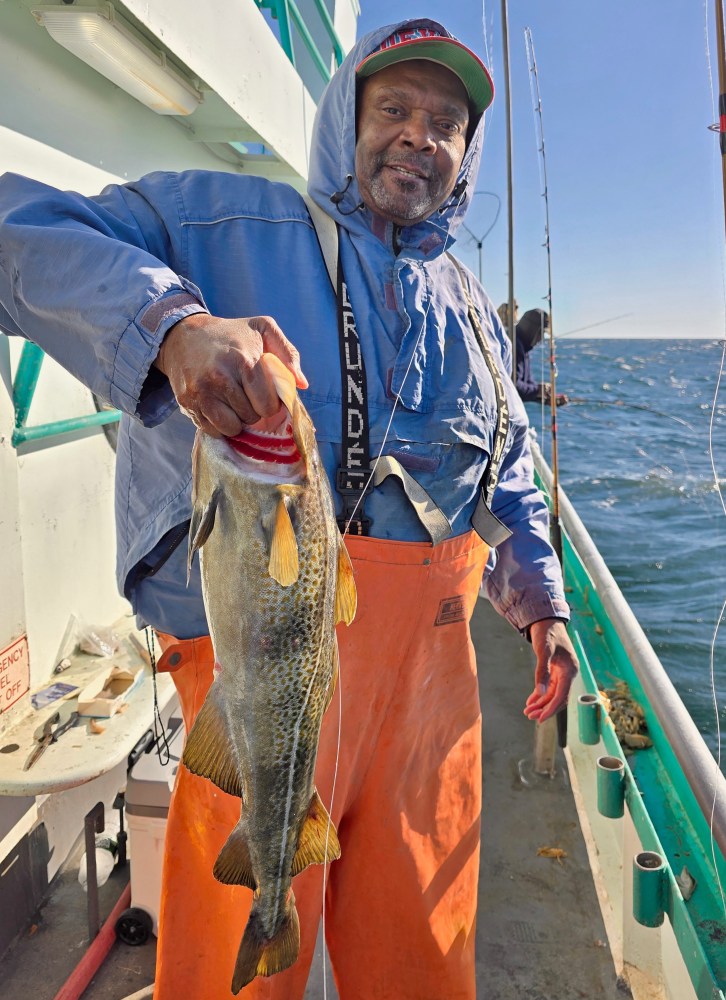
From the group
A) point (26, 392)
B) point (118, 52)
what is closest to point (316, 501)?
point (26, 392)

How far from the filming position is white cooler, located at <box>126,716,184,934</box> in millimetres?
2988

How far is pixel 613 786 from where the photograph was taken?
290 centimetres

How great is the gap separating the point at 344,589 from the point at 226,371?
1.72ft

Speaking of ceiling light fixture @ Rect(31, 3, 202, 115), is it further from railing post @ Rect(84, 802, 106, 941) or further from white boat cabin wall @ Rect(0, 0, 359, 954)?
railing post @ Rect(84, 802, 106, 941)

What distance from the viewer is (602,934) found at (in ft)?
10.6

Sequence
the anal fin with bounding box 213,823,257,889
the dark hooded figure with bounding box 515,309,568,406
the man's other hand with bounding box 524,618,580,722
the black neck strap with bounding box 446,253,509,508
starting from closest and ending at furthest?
the anal fin with bounding box 213,823,257,889 → the black neck strap with bounding box 446,253,509,508 → the man's other hand with bounding box 524,618,580,722 → the dark hooded figure with bounding box 515,309,568,406

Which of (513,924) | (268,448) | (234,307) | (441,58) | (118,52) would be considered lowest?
(513,924)

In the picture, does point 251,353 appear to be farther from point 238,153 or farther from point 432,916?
point 238,153

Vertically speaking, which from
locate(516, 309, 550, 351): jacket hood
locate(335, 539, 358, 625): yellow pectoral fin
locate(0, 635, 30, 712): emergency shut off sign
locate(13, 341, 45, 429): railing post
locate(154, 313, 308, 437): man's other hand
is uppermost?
locate(516, 309, 550, 351): jacket hood

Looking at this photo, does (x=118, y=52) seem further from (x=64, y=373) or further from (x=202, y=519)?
(x=202, y=519)

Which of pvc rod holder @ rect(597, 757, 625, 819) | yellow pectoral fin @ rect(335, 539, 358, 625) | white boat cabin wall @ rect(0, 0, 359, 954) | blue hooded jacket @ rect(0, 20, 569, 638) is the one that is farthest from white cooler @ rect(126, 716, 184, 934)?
yellow pectoral fin @ rect(335, 539, 358, 625)

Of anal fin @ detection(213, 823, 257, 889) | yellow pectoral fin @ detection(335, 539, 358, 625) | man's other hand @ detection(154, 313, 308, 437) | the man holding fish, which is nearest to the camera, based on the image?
man's other hand @ detection(154, 313, 308, 437)

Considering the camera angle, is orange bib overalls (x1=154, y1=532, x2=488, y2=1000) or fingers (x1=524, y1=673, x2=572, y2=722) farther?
fingers (x1=524, y1=673, x2=572, y2=722)

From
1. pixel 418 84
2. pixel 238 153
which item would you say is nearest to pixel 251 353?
pixel 418 84
